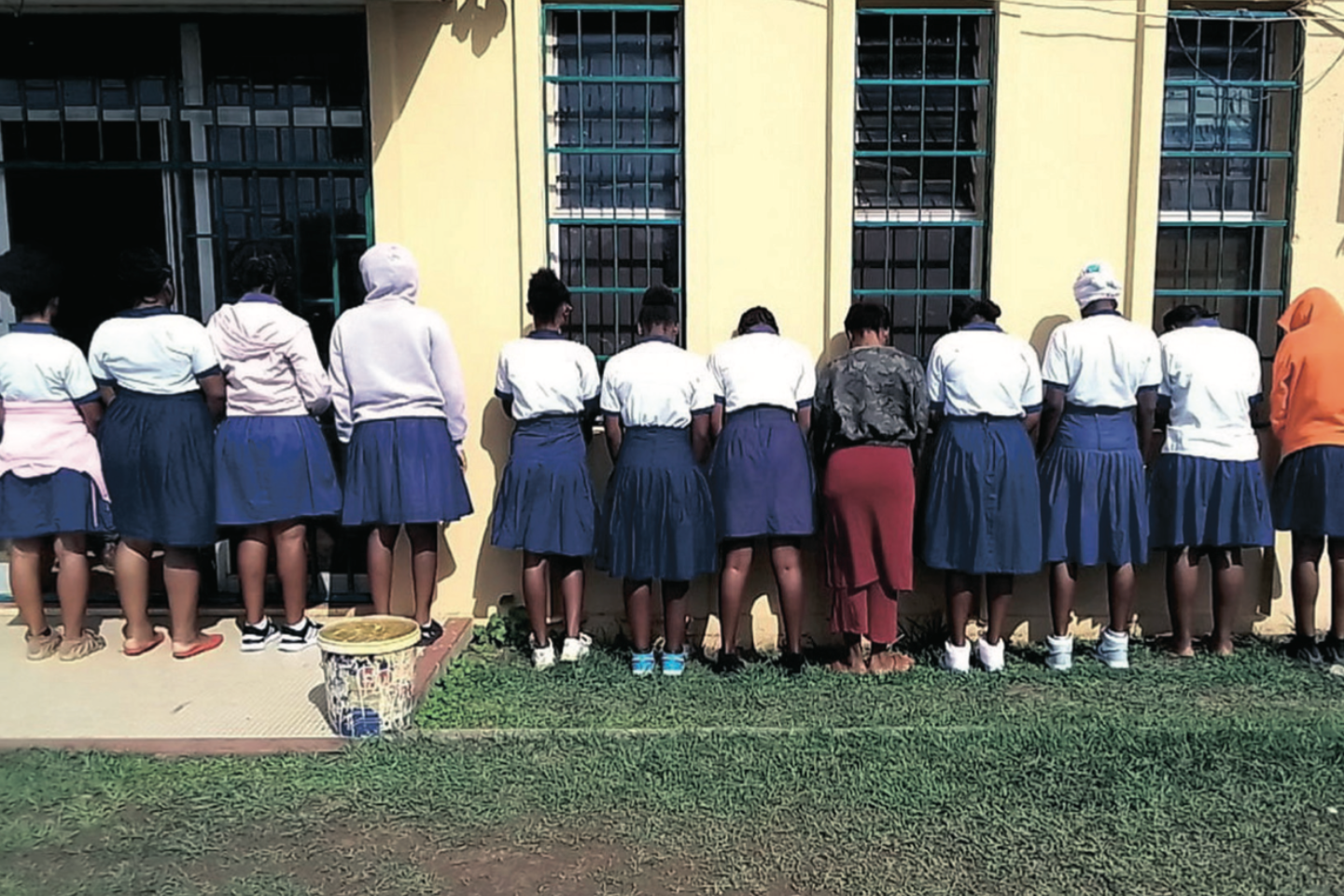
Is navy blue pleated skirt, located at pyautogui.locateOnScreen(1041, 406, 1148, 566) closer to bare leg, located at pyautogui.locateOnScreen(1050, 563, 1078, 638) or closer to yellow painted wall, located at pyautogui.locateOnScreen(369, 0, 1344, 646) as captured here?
bare leg, located at pyautogui.locateOnScreen(1050, 563, 1078, 638)

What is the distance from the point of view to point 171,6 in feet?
16.5

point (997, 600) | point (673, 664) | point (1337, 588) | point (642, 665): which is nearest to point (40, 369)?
point (642, 665)

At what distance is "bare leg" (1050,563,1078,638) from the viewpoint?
5.04 m

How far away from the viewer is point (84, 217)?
222 inches

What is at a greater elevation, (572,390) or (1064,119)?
(1064,119)

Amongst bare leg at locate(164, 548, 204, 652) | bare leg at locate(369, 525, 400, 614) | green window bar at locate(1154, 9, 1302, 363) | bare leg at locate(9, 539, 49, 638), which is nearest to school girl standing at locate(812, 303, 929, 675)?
green window bar at locate(1154, 9, 1302, 363)

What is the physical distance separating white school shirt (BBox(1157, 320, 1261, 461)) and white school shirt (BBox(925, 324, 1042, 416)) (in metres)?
0.71

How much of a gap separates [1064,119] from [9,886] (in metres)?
5.30

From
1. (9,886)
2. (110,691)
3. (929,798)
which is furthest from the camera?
(110,691)

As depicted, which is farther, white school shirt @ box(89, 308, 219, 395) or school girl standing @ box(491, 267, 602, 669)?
school girl standing @ box(491, 267, 602, 669)

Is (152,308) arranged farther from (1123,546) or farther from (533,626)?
(1123,546)

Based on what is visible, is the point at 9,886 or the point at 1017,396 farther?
the point at 1017,396

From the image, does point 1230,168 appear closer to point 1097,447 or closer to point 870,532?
point 1097,447

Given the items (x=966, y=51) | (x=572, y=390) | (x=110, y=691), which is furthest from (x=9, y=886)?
(x=966, y=51)
